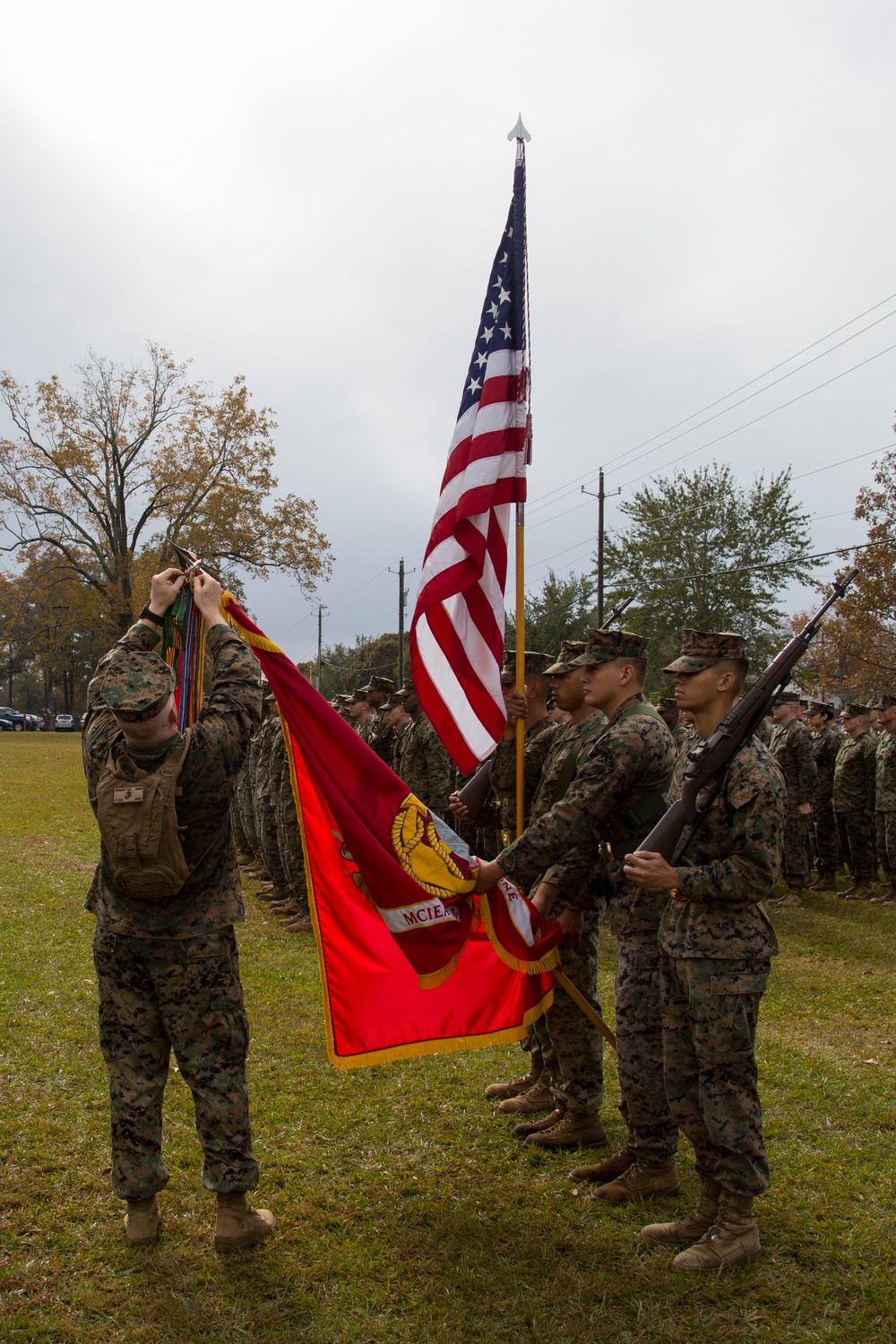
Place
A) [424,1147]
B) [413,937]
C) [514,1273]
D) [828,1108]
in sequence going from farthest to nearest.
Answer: [828,1108] < [424,1147] < [413,937] < [514,1273]

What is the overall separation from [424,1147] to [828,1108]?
218 cm

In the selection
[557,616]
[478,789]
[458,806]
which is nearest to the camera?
[458,806]

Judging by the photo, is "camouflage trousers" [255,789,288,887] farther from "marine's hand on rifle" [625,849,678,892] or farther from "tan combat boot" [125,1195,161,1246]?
"marine's hand on rifle" [625,849,678,892]

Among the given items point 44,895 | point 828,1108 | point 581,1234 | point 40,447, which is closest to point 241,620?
point 581,1234

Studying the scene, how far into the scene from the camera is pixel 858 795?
492 inches

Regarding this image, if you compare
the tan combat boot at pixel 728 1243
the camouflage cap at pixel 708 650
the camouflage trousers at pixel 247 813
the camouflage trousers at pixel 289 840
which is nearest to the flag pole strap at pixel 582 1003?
the tan combat boot at pixel 728 1243

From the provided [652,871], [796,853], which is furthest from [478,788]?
[796,853]

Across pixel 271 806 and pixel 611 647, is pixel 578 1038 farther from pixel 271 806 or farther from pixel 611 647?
pixel 271 806

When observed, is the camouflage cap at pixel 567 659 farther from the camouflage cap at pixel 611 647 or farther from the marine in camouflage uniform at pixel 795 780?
the marine in camouflage uniform at pixel 795 780

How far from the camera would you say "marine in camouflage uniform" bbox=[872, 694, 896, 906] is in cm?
1158

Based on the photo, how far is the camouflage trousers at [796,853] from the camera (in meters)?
11.9

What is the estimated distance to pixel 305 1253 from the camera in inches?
147

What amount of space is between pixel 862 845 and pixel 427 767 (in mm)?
6076

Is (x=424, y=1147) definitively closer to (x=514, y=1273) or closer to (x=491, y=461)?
(x=514, y=1273)
